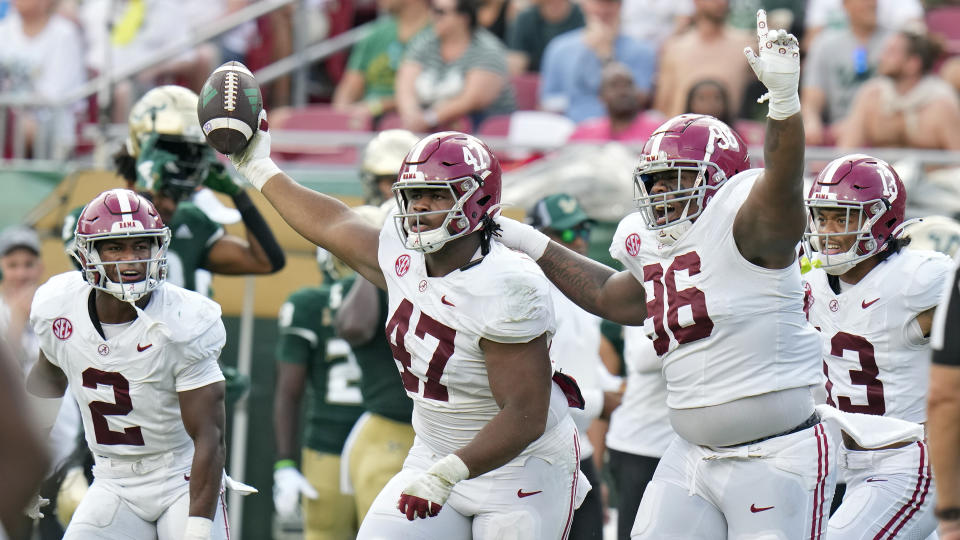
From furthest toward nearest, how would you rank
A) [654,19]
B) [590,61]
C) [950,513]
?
[654,19]
[590,61]
[950,513]

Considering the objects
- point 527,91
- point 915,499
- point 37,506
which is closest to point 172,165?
point 37,506

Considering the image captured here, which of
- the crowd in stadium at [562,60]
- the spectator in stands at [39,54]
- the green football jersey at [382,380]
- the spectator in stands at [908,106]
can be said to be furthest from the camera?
the spectator in stands at [39,54]

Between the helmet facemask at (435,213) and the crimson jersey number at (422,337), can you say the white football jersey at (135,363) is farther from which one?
the helmet facemask at (435,213)

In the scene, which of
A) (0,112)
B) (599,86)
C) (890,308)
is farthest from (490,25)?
(890,308)

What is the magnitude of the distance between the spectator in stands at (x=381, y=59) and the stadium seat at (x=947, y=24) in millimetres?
3390

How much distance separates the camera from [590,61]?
8727 mm

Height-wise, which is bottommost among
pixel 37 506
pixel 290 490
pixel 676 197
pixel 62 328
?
pixel 290 490

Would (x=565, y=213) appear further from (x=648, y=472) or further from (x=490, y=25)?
(x=490, y=25)

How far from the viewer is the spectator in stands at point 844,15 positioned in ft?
28.5

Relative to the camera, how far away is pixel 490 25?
31.9 ft

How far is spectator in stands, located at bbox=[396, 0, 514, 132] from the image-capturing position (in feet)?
27.7

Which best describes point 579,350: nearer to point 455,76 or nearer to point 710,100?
point 710,100

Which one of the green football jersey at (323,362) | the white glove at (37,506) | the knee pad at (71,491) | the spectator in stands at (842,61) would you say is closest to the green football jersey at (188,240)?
the green football jersey at (323,362)

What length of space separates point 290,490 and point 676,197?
2.83 meters
